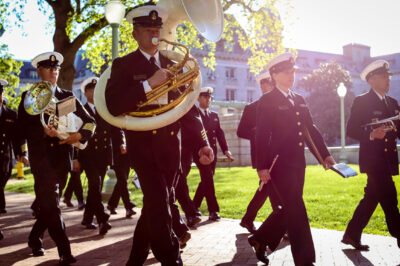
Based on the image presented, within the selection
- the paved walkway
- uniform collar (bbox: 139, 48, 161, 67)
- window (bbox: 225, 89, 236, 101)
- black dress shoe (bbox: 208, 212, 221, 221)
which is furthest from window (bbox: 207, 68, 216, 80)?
uniform collar (bbox: 139, 48, 161, 67)

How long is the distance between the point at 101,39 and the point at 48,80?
1766 centimetres

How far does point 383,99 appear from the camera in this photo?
19.1 feet

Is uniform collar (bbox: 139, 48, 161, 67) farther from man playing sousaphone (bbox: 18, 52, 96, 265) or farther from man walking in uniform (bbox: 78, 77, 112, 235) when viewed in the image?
man walking in uniform (bbox: 78, 77, 112, 235)

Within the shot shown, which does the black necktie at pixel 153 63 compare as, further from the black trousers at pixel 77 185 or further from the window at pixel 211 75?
the window at pixel 211 75

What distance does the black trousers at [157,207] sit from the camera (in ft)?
12.3

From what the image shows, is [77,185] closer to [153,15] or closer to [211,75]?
[153,15]

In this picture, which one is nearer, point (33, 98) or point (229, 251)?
point (33, 98)

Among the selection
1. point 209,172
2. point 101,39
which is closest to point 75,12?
→ point 101,39

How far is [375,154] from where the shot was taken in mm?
5594

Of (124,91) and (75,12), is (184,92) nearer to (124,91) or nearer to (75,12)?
(124,91)

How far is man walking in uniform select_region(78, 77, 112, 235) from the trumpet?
12.7ft

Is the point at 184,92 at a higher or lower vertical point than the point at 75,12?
lower

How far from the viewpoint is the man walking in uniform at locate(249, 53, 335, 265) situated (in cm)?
444

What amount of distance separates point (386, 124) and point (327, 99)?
52317 millimetres
